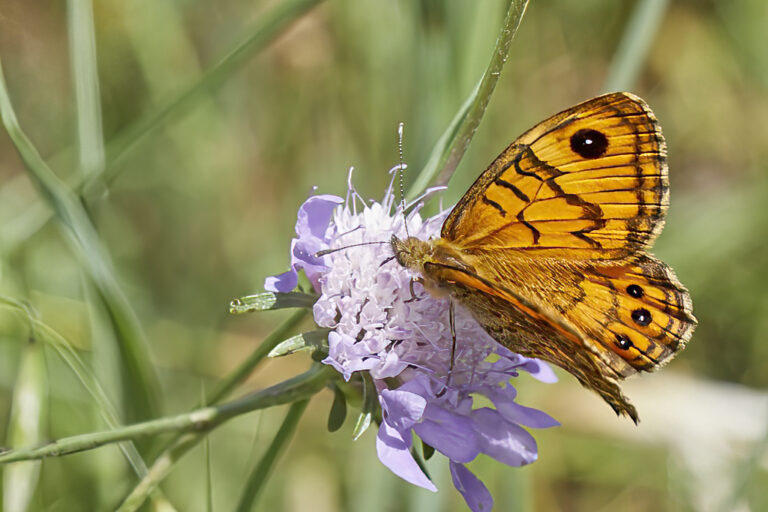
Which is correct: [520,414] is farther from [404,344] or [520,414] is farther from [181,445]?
[181,445]

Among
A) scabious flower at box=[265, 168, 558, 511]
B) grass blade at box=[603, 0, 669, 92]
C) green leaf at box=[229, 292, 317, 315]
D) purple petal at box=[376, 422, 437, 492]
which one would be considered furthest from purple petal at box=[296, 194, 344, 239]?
grass blade at box=[603, 0, 669, 92]

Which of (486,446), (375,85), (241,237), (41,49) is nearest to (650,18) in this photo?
(375,85)

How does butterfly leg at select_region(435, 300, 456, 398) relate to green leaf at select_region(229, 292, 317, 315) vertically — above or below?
below

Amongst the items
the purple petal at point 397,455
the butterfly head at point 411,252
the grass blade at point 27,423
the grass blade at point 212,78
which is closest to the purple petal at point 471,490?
the purple petal at point 397,455

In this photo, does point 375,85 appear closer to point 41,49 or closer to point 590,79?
point 590,79

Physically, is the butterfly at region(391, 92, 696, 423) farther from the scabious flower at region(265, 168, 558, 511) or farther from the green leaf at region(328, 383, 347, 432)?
the green leaf at region(328, 383, 347, 432)

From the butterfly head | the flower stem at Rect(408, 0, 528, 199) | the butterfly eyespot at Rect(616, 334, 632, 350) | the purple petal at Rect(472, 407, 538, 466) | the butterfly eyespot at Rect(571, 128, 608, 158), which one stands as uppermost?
the flower stem at Rect(408, 0, 528, 199)

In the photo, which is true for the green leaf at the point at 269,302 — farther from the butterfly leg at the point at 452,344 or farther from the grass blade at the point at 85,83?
the grass blade at the point at 85,83
